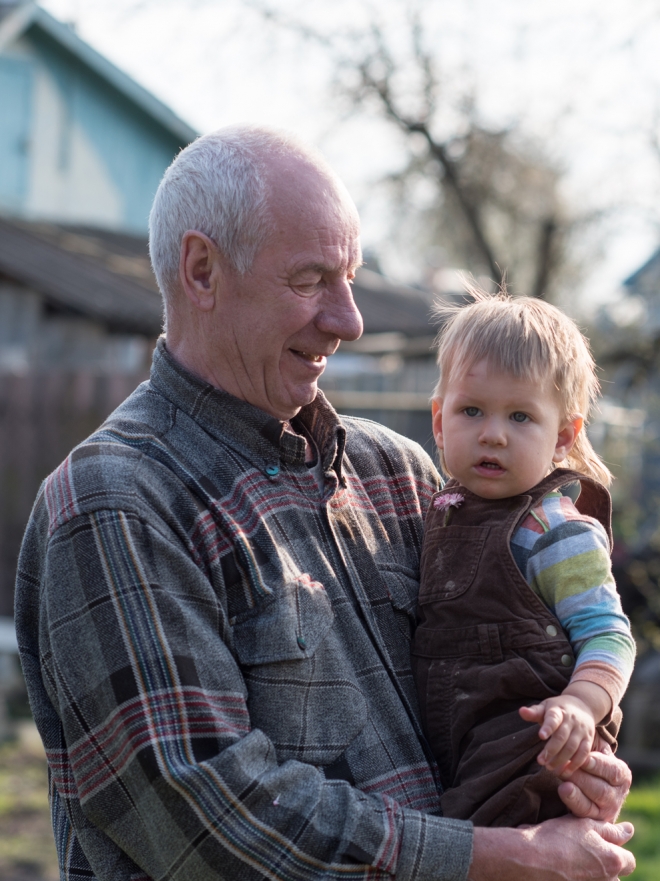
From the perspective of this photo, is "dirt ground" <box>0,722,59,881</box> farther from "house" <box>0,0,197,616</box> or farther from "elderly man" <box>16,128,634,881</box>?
"elderly man" <box>16,128,634,881</box>

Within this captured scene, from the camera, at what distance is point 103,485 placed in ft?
5.90

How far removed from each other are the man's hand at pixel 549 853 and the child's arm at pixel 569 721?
128mm

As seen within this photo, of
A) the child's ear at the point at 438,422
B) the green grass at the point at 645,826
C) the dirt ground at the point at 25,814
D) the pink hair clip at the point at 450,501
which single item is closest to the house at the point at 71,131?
the dirt ground at the point at 25,814

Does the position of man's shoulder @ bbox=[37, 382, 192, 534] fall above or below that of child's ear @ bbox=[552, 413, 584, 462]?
below

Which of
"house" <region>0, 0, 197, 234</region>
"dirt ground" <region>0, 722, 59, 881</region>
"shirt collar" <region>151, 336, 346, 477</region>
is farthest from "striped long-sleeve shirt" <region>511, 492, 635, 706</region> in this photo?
"house" <region>0, 0, 197, 234</region>

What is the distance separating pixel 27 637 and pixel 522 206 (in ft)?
41.1

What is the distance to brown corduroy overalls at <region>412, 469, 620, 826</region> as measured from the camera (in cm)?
192

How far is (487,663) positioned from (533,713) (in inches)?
9.7

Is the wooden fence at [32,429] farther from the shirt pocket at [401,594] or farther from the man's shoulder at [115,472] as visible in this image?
the man's shoulder at [115,472]

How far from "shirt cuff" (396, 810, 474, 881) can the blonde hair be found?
79 cm

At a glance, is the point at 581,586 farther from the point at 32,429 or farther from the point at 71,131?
the point at 71,131

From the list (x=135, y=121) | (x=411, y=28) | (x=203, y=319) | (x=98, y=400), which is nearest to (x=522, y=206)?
(x=411, y=28)

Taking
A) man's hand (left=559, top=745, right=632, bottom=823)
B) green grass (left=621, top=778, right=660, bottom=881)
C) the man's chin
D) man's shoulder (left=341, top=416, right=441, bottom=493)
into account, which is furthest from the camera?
green grass (left=621, top=778, right=660, bottom=881)

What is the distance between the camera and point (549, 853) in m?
1.86
